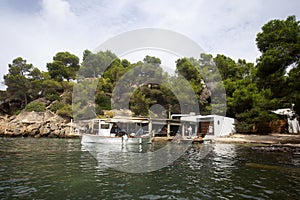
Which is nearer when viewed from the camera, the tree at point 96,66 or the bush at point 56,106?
the bush at point 56,106

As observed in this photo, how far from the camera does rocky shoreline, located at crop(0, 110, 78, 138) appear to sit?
36.3 m

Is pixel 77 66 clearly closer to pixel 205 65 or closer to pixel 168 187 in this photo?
pixel 205 65

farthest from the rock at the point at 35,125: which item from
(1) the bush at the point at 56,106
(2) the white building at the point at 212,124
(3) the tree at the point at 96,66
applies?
(2) the white building at the point at 212,124

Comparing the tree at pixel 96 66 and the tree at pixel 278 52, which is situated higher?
the tree at pixel 96 66

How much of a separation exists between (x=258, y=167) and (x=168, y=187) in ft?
18.5

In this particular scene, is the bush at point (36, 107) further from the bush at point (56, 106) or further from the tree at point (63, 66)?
the tree at point (63, 66)

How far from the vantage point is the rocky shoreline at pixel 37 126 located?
119ft

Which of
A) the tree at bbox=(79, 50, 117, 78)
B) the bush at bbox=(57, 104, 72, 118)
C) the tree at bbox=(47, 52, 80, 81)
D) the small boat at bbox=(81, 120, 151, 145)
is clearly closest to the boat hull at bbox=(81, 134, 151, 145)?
the small boat at bbox=(81, 120, 151, 145)

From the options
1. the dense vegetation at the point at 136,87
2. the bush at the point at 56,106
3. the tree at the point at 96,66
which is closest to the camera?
the dense vegetation at the point at 136,87

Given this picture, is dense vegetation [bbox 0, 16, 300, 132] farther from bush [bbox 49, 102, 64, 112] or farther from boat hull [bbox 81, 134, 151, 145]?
boat hull [bbox 81, 134, 151, 145]

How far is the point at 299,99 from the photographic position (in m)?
16.4

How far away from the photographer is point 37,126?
37.0 m

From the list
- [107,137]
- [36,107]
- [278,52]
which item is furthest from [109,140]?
[36,107]

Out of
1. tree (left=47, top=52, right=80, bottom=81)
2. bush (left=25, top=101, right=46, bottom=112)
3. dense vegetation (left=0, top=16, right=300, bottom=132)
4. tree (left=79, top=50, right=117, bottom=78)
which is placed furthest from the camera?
tree (left=79, top=50, right=117, bottom=78)
